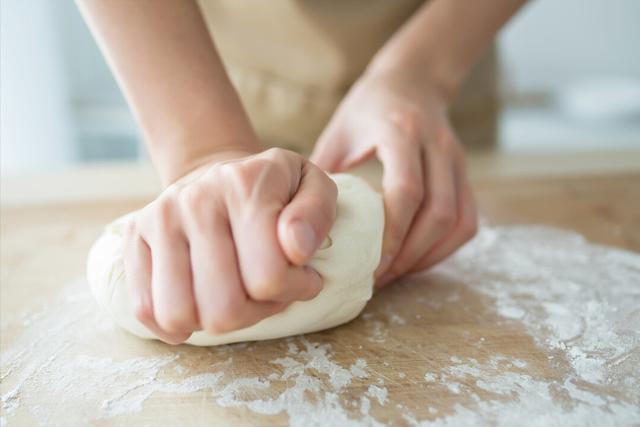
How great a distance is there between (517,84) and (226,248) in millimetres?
2801

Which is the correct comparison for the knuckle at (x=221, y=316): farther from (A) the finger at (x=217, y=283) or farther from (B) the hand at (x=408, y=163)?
(B) the hand at (x=408, y=163)

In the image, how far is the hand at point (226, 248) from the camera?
600mm

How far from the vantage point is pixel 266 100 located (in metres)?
1.45

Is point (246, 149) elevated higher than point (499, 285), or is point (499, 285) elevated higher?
point (246, 149)

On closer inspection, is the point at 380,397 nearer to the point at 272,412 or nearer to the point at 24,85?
the point at 272,412

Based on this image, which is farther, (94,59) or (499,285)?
(94,59)

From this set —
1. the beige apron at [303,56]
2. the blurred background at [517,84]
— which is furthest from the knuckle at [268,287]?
the blurred background at [517,84]

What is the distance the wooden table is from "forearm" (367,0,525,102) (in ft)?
1.03

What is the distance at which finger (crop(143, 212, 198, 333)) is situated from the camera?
600mm

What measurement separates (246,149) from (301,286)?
272 mm

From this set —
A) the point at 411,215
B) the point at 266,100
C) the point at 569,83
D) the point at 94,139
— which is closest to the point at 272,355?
the point at 411,215

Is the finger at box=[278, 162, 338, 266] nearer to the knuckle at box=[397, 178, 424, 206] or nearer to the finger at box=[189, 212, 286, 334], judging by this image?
the finger at box=[189, 212, 286, 334]

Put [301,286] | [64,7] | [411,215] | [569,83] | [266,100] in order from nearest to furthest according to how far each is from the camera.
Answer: [301,286] → [411,215] → [266,100] → [64,7] → [569,83]

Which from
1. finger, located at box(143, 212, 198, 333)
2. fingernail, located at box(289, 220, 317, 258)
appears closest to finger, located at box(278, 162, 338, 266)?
fingernail, located at box(289, 220, 317, 258)
